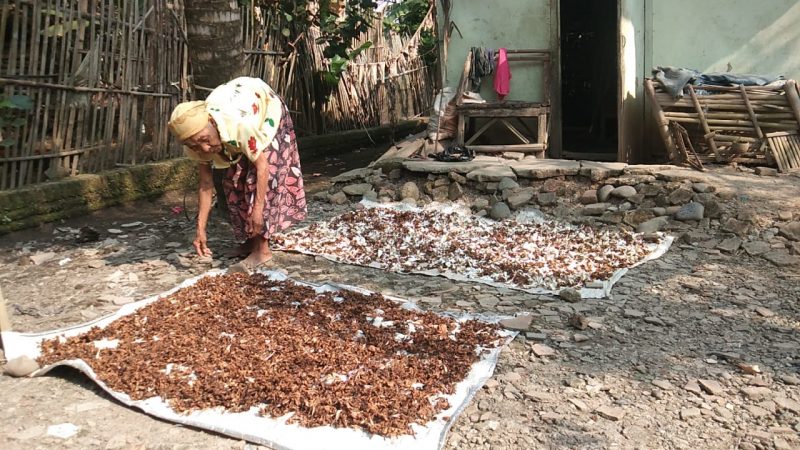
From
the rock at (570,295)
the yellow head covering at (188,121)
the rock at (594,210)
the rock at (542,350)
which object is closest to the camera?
the rock at (542,350)

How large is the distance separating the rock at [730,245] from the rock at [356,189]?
302 centimetres

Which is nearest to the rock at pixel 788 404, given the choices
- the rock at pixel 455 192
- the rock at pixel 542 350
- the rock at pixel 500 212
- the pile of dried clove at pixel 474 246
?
the rock at pixel 542 350

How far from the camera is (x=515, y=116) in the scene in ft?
22.5

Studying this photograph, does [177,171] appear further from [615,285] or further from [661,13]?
[661,13]

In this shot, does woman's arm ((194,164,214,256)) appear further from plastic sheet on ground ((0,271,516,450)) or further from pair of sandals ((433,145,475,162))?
pair of sandals ((433,145,475,162))

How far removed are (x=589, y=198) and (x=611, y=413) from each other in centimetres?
325

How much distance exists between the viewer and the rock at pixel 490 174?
584 cm

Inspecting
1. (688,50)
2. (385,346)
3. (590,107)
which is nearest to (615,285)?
(385,346)

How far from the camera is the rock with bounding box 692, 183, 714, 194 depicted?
17.0 feet

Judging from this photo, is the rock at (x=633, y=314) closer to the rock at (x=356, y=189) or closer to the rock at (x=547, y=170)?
the rock at (x=547, y=170)

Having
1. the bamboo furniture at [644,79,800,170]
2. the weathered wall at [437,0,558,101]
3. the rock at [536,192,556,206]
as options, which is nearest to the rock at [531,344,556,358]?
the rock at [536,192,556,206]

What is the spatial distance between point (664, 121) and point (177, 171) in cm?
478

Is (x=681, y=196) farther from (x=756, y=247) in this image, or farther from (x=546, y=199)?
(x=546, y=199)

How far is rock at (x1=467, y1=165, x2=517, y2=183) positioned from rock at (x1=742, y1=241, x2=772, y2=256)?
2022 mm
